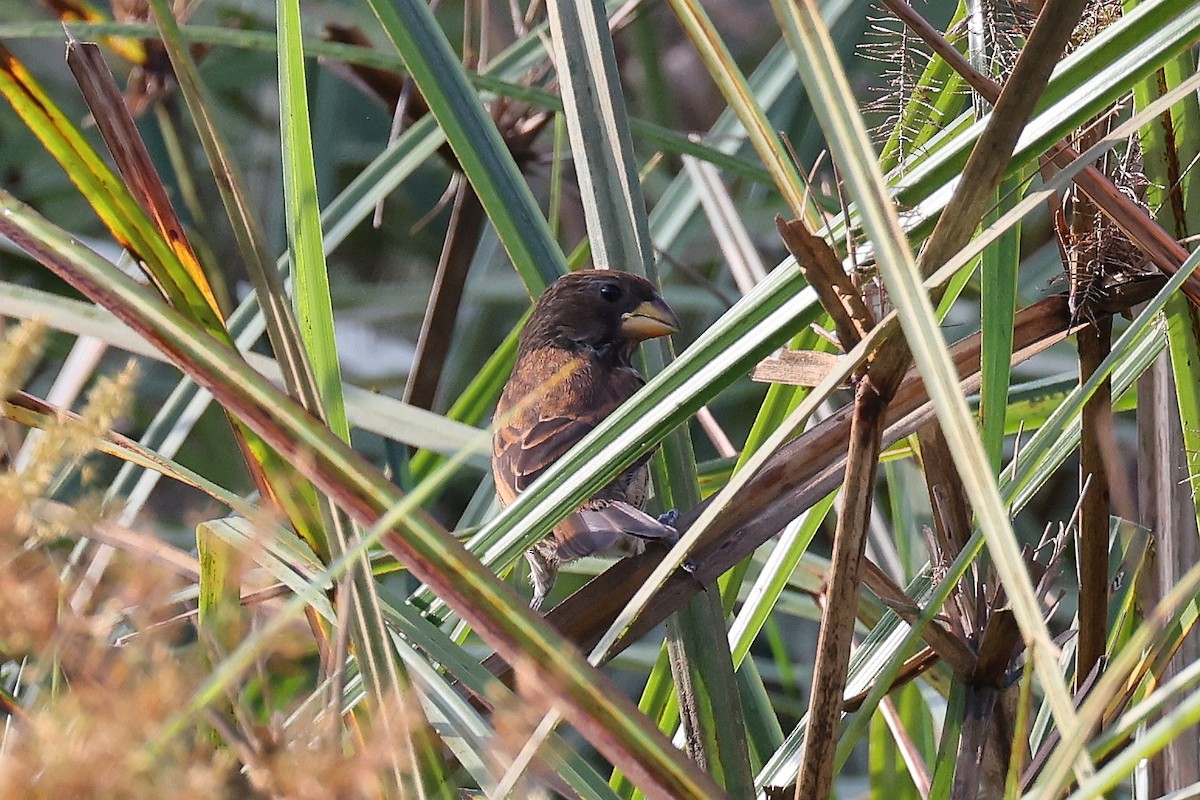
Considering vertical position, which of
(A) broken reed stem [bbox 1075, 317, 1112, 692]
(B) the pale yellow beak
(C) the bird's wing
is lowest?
(A) broken reed stem [bbox 1075, 317, 1112, 692]

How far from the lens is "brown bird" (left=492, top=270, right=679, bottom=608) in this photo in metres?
1.92

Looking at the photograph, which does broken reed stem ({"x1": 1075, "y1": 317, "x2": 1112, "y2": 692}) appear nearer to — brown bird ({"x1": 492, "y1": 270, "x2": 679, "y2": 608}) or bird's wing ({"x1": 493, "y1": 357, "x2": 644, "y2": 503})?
brown bird ({"x1": 492, "y1": 270, "x2": 679, "y2": 608})

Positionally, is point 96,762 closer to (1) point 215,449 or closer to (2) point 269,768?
(2) point 269,768

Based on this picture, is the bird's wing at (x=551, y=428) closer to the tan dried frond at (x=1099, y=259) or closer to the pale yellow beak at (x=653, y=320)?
the pale yellow beak at (x=653, y=320)

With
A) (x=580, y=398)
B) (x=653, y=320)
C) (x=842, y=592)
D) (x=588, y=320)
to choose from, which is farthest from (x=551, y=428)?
(x=842, y=592)

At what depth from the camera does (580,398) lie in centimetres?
246

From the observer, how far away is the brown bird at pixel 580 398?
1923mm

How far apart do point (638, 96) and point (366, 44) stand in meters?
1.06

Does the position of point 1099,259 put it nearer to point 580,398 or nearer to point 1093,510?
point 1093,510

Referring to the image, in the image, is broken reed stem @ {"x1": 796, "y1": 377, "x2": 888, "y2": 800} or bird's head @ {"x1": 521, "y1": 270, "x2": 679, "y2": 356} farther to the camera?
bird's head @ {"x1": 521, "y1": 270, "x2": 679, "y2": 356}

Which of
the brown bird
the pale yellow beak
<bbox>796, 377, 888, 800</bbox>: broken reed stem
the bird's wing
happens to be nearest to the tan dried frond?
<bbox>796, 377, 888, 800</bbox>: broken reed stem

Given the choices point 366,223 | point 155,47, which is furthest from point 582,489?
point 366,223

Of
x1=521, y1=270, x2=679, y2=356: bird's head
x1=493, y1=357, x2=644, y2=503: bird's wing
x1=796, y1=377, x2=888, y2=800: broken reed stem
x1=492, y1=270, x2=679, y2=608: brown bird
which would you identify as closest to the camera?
x1=796, y1=377, x2=888, y2=800: broken reed stem

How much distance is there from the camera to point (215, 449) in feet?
11.2
